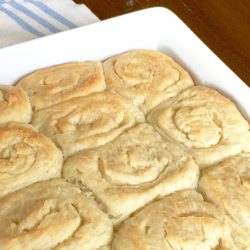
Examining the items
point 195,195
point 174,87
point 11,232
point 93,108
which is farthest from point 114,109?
point 11,232

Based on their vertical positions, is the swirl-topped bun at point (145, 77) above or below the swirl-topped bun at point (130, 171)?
above

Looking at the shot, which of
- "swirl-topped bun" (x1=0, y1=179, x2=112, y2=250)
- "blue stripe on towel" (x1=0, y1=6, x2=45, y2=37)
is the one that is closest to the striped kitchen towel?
"blue stripe on towel" (x1=0, y1=6, x2=45, y2=37)

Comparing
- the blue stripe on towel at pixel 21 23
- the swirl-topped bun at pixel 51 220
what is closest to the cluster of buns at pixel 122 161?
the swirl-topped bun at pixel 51 220

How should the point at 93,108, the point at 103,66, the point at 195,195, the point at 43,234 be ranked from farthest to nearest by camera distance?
the point at 103,66 → the point at 93,108 → the point at 195,195 → the point at 43,234

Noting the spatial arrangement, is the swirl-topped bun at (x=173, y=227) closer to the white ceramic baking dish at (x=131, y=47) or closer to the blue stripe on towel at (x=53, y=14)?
the white ceramic baking dish at (x=131, y=47)

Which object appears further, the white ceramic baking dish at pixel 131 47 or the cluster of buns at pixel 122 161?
the white ceramic baking dish at pixel 131 47

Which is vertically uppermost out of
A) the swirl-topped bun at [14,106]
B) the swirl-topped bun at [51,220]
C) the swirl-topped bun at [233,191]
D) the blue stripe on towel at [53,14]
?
the swirl-topped bun at [233,191]

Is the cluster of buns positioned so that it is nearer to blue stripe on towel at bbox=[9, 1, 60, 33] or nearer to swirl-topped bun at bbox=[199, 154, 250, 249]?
swirl-topped bun at bbox=[199, 154, 250, 249]

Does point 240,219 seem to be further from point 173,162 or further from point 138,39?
point 138,39
